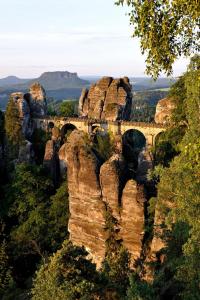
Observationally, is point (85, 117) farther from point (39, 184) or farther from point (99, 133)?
point (39, 184)

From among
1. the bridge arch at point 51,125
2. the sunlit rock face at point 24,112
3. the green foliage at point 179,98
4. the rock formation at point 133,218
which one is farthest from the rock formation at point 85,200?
the bridge arch at point 51,125

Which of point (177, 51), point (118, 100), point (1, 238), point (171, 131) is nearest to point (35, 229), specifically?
point (1, 238)

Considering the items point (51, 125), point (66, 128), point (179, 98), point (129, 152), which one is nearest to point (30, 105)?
point (51, 125)

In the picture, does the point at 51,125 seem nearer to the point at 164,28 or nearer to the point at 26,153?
the point at 26,153

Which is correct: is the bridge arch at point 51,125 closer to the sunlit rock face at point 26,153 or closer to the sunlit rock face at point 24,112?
the sunlit rock face at point 24,112

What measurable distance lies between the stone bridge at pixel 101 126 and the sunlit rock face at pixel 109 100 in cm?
128

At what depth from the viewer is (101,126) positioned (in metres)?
65.4

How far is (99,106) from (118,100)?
12.4 feet

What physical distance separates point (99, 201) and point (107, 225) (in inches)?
104

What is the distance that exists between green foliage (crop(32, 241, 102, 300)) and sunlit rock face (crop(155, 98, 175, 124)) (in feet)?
116

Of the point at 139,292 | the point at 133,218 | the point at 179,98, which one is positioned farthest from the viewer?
the point at 179,98

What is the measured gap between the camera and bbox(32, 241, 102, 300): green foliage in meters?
18.4

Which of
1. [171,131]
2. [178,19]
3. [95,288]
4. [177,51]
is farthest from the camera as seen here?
[171,131]

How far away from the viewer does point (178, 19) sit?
13.0 metres
